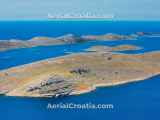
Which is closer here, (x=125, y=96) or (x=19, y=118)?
(x=19, y=118)

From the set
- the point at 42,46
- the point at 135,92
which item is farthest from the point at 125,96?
the point at 42,46

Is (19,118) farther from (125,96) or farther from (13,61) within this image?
(13,61)

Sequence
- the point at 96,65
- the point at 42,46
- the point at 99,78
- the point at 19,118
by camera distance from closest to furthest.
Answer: the point at 19,118, the point at 99,78, the point at 96,65, the point at 42,46

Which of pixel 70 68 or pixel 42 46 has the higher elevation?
pixel 70 68

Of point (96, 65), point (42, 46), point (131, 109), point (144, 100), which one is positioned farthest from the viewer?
point (42, 46)
